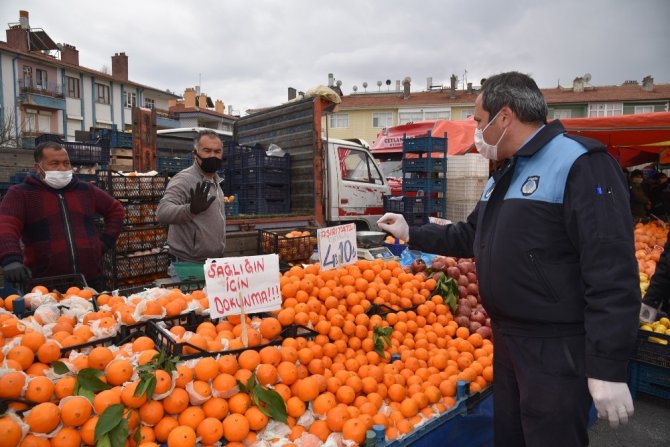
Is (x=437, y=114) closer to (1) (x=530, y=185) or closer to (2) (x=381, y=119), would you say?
(2) (x=381, y=119)

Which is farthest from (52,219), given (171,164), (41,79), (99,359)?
(41,79)

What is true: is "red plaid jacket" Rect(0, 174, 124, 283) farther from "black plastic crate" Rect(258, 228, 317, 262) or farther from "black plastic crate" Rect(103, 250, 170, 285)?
"black plastic crate" Rect(258, 228, 317, 262)

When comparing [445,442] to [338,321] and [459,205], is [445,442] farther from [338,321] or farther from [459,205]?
[459,205]

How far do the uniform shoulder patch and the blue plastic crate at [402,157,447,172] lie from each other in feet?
27.1

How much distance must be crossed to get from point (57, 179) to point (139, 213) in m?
2.57

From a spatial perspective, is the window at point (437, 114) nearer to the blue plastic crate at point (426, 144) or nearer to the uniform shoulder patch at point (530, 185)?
the blue plastic crate at point (426, 144)

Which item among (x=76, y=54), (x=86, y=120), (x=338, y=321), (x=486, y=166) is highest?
(x=76, y=54)

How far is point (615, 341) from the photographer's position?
1.52 m

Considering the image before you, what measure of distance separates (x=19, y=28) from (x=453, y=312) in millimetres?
39036

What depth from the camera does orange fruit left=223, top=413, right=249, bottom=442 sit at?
70.6 inches

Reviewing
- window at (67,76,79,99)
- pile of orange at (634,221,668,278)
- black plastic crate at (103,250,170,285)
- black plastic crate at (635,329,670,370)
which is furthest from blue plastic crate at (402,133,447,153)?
window at (67,76,79,99)

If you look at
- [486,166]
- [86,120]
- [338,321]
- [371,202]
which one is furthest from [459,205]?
[86,120]

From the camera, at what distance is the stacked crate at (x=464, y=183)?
1078cm

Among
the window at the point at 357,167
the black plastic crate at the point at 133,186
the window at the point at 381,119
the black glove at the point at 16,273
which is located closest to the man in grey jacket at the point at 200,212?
the black glove at the point at 16,273
